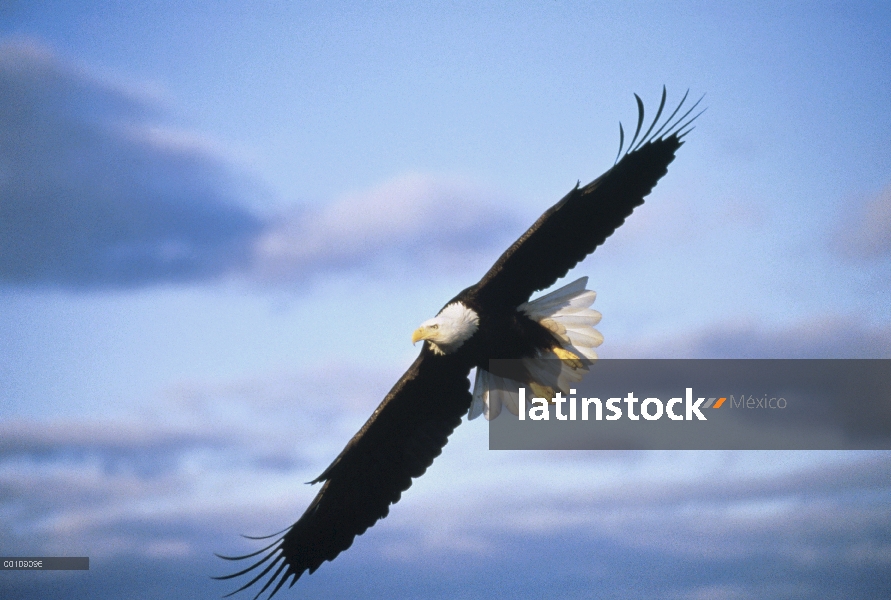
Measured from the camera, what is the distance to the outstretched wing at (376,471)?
794cm

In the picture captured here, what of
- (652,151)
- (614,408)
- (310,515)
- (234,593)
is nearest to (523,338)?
(614,408)

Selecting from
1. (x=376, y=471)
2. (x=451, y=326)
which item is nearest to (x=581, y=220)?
(x=451, y=326)

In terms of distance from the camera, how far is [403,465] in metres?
8.05

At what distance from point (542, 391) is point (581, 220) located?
177cm

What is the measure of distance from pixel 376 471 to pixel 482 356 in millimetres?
1418

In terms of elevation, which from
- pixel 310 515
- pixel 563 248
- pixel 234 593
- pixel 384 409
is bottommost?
pixel 234 593

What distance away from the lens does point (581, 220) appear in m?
7.12

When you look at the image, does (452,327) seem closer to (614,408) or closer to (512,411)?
(512,411)

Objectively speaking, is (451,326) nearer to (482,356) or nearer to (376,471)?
(482,356)

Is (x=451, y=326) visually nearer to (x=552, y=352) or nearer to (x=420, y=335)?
(x=420, y=335)

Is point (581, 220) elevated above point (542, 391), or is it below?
above

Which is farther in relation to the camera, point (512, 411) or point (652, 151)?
point (512, 411)

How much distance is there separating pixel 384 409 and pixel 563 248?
206 centimetres

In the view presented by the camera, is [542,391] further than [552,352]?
Yes
